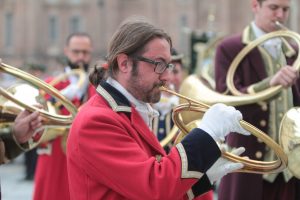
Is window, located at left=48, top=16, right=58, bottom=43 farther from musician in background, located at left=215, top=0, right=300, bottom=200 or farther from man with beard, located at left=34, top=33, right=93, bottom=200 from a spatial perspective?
musician in background, located at left=215, top=0, right=300, bottom=200

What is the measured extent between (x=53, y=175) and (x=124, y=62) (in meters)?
2.93

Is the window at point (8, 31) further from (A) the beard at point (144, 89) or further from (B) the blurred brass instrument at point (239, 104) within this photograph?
(A) the beard at point (144, 89)

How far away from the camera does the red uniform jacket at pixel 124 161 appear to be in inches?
83.2

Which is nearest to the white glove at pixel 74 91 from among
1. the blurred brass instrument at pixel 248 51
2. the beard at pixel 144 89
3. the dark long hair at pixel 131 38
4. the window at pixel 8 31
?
the blurred brass instrument at pixel 248 51

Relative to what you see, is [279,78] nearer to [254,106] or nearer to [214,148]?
[254,106]

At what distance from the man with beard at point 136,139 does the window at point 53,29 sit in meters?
46.9

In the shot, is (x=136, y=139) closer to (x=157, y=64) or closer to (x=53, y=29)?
(x=157, y=64)

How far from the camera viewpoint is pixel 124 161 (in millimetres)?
2139

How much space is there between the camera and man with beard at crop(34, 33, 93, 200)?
497 cm

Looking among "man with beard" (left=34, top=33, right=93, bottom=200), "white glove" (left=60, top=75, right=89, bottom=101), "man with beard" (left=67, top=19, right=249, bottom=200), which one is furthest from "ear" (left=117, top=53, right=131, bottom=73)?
"white glove" (left=60, top=75, right=89, bottom=101)

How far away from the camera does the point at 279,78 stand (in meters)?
3.22

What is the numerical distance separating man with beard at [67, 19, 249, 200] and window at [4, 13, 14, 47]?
4747 cm

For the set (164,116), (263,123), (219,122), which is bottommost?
(164,116)

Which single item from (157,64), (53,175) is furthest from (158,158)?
(53,175)
